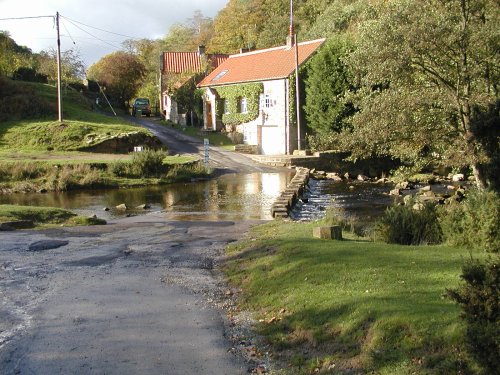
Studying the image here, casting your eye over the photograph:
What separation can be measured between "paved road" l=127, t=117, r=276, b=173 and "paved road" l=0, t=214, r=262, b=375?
24.3m

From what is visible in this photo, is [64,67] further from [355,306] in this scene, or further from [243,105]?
[355,306]

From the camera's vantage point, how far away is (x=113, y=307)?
33.9 ft

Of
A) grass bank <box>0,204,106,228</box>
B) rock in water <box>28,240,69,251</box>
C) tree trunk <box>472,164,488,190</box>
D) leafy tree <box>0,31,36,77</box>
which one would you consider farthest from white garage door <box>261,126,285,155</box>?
rock in water <box>28,240,69,251</box>

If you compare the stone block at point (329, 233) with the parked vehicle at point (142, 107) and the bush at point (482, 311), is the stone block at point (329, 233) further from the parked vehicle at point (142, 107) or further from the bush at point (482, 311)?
the parked vehicle at point (142, 107)

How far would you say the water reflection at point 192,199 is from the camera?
25625 mm

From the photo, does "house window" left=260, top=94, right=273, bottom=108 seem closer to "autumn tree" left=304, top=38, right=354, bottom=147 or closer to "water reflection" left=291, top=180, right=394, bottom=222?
A: "autumn tree" left=304, top=38, right=354, bottom=147

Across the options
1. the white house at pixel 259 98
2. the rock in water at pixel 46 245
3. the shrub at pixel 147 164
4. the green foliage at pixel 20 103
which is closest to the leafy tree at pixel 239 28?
the white house at pixel 259 98

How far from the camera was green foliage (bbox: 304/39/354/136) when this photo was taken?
44781 mm

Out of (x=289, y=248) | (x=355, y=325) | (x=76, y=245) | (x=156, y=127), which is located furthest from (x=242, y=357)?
(x=156, y=127)

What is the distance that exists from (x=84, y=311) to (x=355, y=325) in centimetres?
483

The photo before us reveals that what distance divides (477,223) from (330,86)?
108ft

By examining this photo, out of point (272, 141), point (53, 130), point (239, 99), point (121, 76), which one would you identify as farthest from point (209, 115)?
point (121, 76)

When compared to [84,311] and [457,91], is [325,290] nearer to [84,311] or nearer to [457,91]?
[84,311]

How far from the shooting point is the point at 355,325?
25.2 feet
